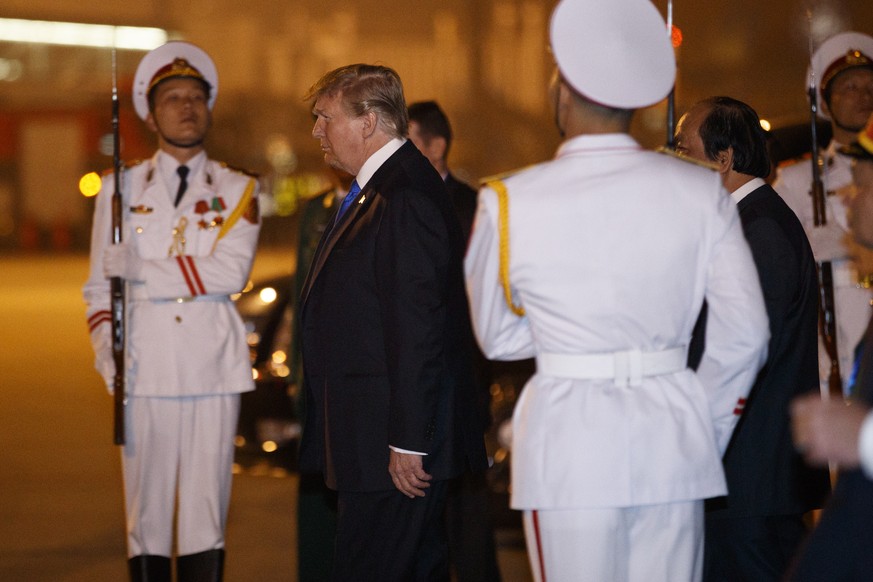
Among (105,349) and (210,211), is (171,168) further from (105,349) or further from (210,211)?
(105,349)

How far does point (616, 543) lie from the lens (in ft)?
9.02

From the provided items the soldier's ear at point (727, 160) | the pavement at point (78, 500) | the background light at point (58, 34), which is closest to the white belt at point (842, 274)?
the soldier's ear at point (727, 160)

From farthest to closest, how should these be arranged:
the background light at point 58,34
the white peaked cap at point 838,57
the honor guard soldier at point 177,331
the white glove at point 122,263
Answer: the background light at point 58,34, the white peaked cap at point 838,57, the honor guard soldier at point 177,331, the white glove at point 122,263

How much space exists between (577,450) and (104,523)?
157 inches

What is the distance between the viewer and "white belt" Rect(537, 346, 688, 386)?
2.73 meters

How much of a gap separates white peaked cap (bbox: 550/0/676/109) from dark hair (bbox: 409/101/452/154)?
2534 mm

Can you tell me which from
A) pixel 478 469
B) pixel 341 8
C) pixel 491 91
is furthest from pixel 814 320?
pixel 341 8

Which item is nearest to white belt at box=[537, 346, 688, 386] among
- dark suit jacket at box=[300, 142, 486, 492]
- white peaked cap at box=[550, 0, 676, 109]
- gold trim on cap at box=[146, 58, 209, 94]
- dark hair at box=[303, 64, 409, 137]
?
white peaked cap at box=[550, 0, 676, 109]

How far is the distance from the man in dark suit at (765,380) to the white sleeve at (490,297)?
3.24 feet

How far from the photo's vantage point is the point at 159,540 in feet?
15.0

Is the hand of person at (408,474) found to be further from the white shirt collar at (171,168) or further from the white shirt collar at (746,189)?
the white shirt collar at (171,168)

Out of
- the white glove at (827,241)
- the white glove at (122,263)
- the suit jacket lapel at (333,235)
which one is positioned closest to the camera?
the suit jacket lapel at (333,235)

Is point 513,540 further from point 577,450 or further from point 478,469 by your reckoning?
point 577,450

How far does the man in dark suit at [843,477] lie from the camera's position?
204cm
